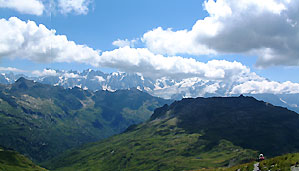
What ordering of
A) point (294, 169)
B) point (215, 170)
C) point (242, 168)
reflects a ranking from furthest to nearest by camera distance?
point (215, 170) < point (242, 168) < point (294, 169)

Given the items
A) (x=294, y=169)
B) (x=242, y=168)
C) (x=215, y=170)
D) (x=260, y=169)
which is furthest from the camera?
(x=215, y=170)

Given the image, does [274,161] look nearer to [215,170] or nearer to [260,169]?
[260,169]

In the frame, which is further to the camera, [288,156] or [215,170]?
[215,170]

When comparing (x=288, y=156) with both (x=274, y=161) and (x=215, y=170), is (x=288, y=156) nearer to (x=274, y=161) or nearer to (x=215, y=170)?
(x=274, y=161)

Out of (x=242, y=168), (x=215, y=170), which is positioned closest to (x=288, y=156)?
(x=242, y=168)

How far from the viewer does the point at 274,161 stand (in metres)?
32.4

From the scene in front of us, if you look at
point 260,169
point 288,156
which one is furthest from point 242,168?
point 288,156

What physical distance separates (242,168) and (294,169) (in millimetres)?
7576

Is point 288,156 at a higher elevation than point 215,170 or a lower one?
higher

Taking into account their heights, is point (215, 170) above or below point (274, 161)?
below

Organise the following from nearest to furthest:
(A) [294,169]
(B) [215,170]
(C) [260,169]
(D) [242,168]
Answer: (A) [294,169]
(C) [260,169]
(D) [242,168]
(B) [215,170]

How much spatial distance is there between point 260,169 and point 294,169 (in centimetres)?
421

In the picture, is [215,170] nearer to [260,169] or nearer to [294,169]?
[260,169]

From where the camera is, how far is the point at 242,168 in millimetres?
35500
